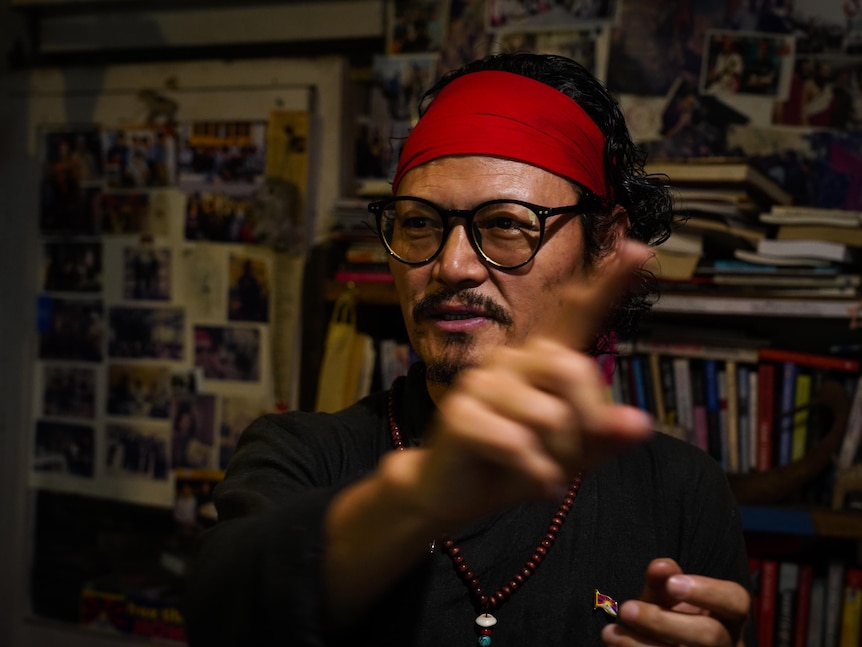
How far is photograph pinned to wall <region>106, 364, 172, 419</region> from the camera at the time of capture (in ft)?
7.43

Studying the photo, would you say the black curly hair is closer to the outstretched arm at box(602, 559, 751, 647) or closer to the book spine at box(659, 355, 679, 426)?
the outstretched arm at box(602, 559, 751, 647)

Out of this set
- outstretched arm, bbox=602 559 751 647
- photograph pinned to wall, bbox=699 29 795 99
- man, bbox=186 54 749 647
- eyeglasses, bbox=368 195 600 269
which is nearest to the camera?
man, bbox=186 54 749 647

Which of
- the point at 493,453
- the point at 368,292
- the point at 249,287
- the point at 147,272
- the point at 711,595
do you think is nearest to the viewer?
the point at 493,453

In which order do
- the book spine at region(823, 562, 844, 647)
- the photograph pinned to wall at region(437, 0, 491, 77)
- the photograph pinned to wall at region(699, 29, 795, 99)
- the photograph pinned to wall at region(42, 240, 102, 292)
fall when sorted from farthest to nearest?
the photograph pinned to wall at region(42, 240, 102, 292) → the photograph pinned to wall at region(437, 0, 491, 77) → the photograph pinned to wall at region(699, 29, 795, 99) → the book spine at region(823, 562, 844, 647)

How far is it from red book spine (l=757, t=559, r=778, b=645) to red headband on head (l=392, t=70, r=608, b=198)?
1.07m

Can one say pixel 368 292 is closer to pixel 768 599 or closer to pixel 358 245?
pixel 358 245

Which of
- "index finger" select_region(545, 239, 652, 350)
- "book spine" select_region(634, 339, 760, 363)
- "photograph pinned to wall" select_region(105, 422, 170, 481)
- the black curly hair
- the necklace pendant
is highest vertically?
the black curly hair

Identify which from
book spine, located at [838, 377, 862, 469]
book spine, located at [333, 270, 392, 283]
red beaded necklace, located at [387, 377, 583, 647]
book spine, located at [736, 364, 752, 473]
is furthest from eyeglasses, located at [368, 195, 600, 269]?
book spine, located at [838, 377, 862, 469]

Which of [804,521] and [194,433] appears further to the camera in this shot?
[194,433]

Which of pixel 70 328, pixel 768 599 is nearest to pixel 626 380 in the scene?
pixel 768 599

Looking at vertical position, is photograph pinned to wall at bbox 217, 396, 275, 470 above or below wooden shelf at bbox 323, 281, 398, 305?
below

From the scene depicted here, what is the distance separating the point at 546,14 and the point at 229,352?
1282 millimetres

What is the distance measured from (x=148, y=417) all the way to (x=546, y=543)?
69.7 inches

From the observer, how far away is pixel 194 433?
2.22 metres
